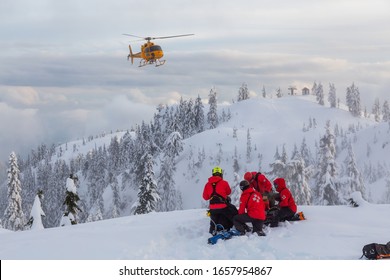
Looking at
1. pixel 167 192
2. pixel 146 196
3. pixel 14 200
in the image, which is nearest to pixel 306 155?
pixel 167 192

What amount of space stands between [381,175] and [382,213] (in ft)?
244

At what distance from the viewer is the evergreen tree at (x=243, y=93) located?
181462mm

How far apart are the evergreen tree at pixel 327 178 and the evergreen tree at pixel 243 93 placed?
422 ft

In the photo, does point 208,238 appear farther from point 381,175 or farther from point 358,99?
point 358,99

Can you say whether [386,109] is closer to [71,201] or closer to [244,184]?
[71,201]

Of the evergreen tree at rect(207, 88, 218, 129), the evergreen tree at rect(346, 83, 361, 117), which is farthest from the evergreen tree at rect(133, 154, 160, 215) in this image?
the evergreen tree at rect(346, 83, 361, 117)

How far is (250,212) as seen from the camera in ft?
41.0

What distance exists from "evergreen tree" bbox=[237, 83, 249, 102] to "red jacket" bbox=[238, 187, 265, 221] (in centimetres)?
16955

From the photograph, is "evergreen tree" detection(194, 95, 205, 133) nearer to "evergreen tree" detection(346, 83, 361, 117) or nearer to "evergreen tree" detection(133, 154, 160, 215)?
"evergreen tree" detection(346, 83, 361, 117)

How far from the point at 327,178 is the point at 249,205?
1564 inches

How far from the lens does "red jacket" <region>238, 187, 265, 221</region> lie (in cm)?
1247

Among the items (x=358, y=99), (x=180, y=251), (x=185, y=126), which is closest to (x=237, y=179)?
(x=180, y=251)

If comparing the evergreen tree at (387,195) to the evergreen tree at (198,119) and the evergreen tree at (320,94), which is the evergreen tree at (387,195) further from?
the evergreen tree at (320,94)

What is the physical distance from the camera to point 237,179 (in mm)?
49625
